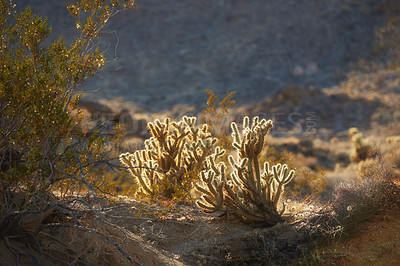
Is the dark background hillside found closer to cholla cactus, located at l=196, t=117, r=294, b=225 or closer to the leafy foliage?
cholla cactus, located at l=196, t=117, r=294, b=225

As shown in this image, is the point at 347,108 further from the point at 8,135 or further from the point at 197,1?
the point at 8,135

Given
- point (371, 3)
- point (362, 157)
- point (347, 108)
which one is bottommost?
point (347, 108)

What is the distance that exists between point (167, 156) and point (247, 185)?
124cm

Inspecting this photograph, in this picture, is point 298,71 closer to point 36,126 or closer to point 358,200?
point 358,200

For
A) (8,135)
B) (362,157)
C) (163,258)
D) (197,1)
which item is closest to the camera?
(8,135)

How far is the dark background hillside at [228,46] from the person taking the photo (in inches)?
831

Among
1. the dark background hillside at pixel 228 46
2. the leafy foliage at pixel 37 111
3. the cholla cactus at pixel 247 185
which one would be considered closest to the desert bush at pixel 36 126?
the leafy foliage at pixel 37 111

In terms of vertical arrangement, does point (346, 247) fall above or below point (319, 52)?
above

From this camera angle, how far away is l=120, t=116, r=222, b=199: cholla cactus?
5078 millimetres

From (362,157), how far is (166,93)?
1223 cm

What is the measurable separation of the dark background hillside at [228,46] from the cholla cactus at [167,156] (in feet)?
44.7

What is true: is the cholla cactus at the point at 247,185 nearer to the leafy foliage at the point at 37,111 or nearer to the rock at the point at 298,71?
the leafy foliage at the point at 37,111

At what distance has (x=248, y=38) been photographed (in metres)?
25.4

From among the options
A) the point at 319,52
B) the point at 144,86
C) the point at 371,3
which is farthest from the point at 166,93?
the point at 371,3
